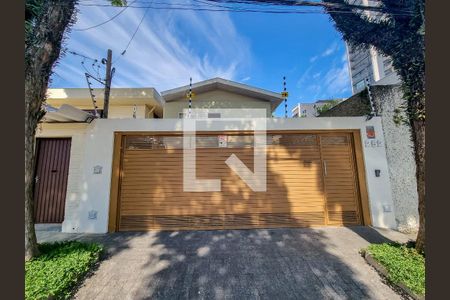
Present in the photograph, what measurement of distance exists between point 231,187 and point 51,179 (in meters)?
5.25

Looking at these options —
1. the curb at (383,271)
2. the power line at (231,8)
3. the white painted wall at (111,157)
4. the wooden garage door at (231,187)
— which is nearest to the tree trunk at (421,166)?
the curb at (383,271)

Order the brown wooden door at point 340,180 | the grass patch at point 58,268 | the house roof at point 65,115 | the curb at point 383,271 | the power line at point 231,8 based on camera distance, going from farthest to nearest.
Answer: the brown wooden door at point 340,180
the house roof at point 65,115
the power line at point 231,8
the curb at point 383,271
the grass patch at point 58,268

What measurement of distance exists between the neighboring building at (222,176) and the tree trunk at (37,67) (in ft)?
6.17

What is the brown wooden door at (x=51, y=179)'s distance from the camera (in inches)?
252

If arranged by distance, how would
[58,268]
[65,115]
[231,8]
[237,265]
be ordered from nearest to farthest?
[58,268], [237,265], [231,8], [65,115]

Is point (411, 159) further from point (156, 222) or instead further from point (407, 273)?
point (156, 222)

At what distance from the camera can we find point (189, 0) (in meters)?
5.43

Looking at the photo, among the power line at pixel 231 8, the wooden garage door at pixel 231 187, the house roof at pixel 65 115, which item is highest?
→ the power line at pixel 231 8

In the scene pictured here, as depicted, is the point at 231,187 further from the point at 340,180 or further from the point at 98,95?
the point at 98,95

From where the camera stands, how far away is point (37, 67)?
12.3 feet

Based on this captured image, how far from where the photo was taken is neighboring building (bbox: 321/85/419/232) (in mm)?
5594

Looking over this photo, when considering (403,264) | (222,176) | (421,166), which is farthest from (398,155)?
(222,176)

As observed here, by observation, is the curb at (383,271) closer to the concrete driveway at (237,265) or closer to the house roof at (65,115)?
the concrete driveway at (237,265)

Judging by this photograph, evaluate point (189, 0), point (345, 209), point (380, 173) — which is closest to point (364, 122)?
point (380, 173)
